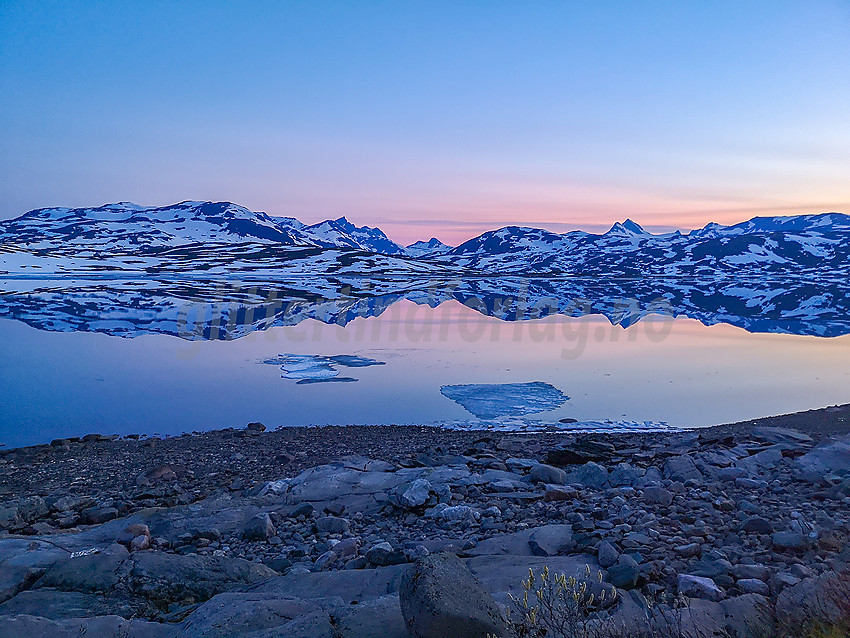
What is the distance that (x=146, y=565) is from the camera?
511 cm

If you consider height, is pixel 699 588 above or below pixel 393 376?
above

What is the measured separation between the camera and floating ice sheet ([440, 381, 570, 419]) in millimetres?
14203

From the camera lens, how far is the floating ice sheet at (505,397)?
14.2 metres

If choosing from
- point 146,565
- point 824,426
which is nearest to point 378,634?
point 146,565

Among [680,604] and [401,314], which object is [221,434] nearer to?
[680,604]

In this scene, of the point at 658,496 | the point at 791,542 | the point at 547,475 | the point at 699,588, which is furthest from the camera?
the point at 547,475

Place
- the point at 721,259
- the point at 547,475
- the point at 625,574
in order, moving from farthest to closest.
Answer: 1. the point at 721,259
2. the point at 547,475
3. the point at 625,574

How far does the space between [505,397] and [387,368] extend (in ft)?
17.9

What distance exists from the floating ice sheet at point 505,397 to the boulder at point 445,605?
399 inches

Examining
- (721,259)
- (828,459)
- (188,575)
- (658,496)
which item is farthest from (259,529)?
(721,259)

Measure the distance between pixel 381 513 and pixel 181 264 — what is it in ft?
435

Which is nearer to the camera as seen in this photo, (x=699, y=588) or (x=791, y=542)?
(x=699, y=588)

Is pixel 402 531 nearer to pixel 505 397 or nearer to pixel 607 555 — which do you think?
pixel 607 555

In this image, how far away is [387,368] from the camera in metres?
19.6
